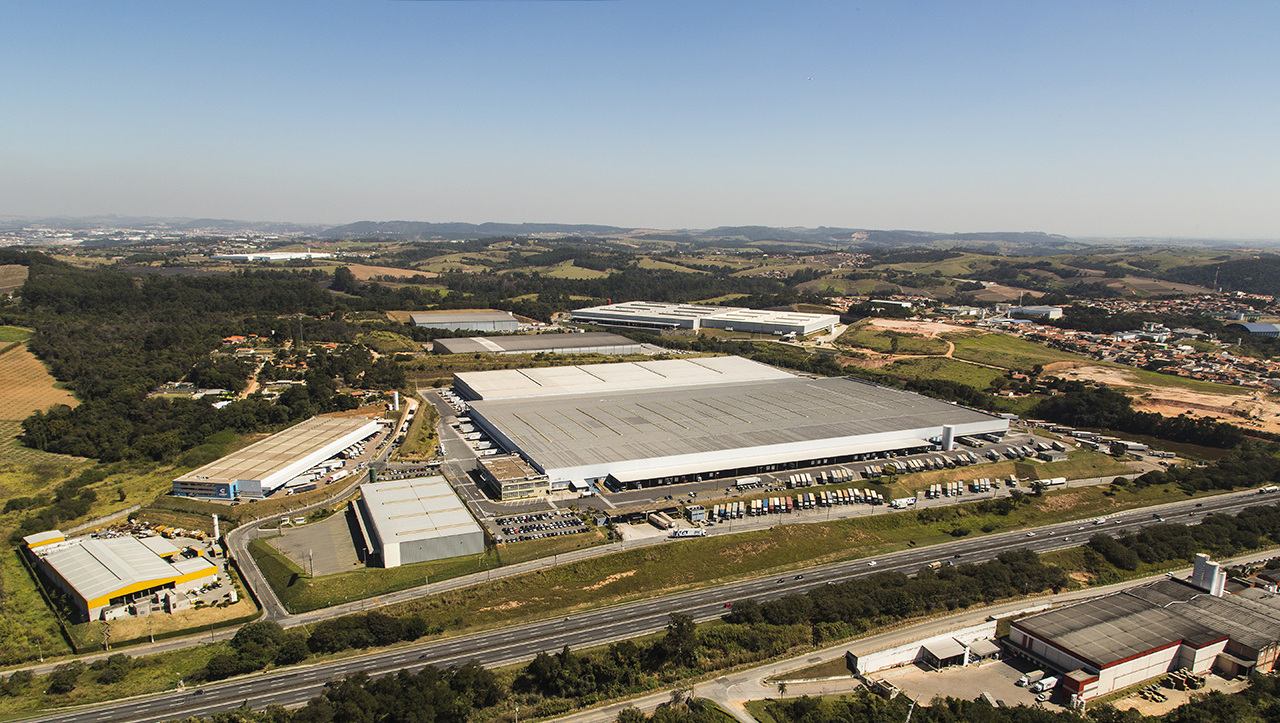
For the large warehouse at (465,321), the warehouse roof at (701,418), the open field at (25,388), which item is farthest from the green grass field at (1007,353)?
the open field at (25,388)

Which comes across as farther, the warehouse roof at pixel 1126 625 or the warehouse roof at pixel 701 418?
the warehouse roof at pixel 701 418

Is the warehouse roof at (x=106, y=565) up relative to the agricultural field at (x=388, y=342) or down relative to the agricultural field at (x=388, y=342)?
down

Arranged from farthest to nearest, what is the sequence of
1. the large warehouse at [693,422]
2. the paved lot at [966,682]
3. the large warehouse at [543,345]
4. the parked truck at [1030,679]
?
the large warehouse at [543,345], the large warehouse at [693,422], the parked truck at [1030,679], the paved lot at [966,682]

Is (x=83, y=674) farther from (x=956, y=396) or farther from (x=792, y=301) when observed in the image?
(x=792, y=301)

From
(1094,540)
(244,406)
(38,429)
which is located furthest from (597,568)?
(38,429)

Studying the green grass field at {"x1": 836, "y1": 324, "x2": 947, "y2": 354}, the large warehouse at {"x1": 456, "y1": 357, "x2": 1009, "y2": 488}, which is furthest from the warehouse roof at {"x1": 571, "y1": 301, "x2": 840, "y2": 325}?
the large warehouse at {"x1": 456, "y1": 357, "x2": 1009, "y2": 488}

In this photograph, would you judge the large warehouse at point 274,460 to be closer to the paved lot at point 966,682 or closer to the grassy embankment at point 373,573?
the grassy embankment at point 373,573

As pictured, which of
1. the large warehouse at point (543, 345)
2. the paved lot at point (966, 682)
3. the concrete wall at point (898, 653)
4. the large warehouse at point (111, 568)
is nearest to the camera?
the paved lot at point (966, 682)

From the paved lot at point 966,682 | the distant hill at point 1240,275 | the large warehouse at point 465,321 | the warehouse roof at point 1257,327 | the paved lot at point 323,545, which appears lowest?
the paved lot at point 966,682
